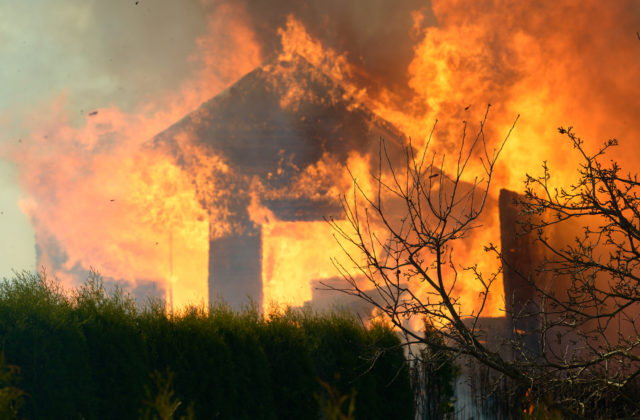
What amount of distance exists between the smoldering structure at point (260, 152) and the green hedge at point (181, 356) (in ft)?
24.4

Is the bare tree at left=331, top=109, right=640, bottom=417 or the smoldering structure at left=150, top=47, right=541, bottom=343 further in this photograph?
the smoldering structure at left=150, top=47, right=541, bottom=343

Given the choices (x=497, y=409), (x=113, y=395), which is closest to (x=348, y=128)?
(x=497, y=409)

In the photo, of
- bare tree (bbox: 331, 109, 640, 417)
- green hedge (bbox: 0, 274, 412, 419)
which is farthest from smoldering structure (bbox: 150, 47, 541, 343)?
green hedge (bbox: 0, 274, 412, 419)

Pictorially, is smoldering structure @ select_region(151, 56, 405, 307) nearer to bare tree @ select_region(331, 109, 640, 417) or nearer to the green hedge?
bare tree @ select_region(331, 109, 640, 417)

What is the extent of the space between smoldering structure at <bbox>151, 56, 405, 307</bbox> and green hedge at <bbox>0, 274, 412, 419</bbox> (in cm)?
742

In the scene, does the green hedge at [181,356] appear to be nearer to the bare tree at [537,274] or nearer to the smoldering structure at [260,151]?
the bare tree at [537,274]

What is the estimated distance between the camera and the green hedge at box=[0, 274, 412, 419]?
6844 mm

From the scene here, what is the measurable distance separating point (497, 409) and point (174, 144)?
34.6 feet

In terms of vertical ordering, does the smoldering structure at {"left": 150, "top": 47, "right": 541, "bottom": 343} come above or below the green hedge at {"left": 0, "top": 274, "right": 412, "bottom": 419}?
above

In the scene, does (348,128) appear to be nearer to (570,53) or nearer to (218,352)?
(570,53)

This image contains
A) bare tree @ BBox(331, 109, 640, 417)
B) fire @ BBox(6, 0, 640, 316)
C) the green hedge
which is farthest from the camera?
fire @ BBox(6, 0, 640, 316)

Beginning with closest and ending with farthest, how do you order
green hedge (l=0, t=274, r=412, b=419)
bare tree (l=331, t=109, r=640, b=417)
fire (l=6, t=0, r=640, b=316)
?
bare tree (l=331, t=109, r=640, b=417), green hedge (l=0, t=274, r=412, b=419), fire (l=6, t=0, r=640, b=316)

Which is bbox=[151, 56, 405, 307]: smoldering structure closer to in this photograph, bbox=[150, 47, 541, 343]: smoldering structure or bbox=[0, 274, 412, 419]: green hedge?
bbox=[150, 47, 541, 343]: smoldering structure

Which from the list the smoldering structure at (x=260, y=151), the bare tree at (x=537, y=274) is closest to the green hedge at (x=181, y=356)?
the bare tree at (x=537, y=274)
